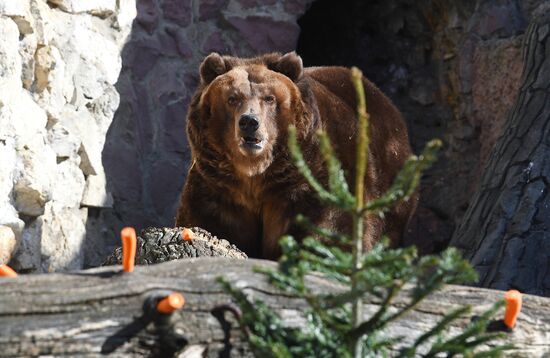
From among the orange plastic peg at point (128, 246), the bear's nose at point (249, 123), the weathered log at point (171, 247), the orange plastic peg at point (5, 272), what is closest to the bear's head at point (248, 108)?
the bear's nose at point (249, 123)

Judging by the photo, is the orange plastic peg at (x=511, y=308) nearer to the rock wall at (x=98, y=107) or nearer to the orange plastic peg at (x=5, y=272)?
the orange plastic peg at (x=5, y=272)

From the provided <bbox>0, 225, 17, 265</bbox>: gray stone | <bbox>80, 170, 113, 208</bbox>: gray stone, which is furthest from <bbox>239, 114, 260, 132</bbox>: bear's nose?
<bbox>80, 170, 113, 208</bbox>: gray stone

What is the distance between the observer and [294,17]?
28.0ft

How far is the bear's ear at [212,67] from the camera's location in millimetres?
6137

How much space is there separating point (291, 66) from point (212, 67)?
443mm

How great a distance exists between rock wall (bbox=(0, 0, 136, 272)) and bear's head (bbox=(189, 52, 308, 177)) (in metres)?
0.84

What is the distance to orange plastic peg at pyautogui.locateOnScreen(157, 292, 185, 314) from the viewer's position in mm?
2660

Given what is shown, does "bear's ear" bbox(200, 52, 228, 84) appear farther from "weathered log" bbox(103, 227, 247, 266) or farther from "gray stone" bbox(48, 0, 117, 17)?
"weathered log" bbox(103, 227, 247, 266)

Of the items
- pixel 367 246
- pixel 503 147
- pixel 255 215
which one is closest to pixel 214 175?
pixel 255 215

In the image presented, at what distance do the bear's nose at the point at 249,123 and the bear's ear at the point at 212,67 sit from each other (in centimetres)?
50

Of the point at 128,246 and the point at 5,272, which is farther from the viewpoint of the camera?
the point at 5,272

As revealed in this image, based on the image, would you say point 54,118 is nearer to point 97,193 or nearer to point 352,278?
point 97,193

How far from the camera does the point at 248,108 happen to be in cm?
587

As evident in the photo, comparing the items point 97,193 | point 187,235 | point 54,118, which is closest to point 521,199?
point 187,235
